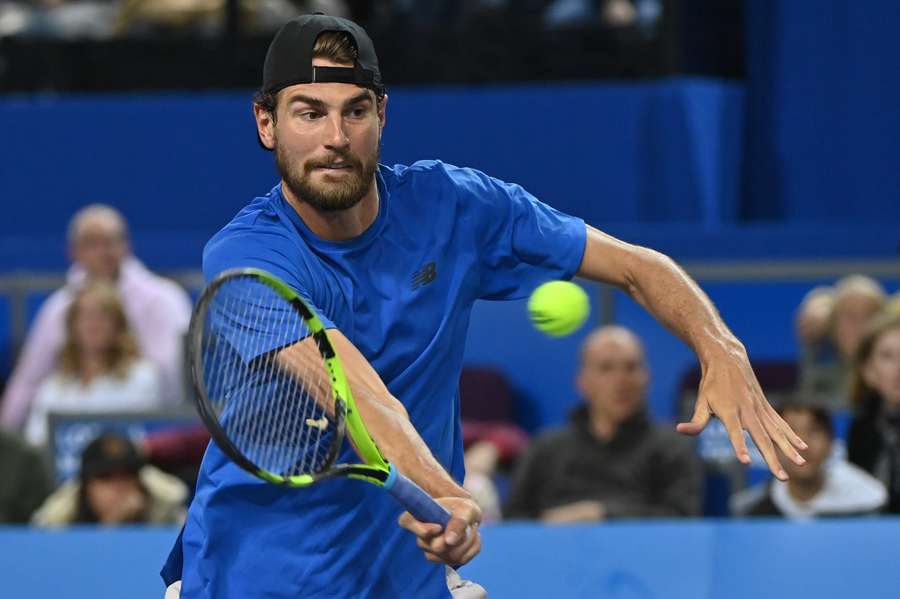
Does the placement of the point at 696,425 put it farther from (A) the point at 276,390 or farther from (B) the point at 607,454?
(B) the point at 607,454

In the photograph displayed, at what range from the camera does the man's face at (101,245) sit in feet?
26.1

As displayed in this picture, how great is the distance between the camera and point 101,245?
796 cm

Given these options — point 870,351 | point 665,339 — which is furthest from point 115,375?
point 870,351

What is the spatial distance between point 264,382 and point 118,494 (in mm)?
3211

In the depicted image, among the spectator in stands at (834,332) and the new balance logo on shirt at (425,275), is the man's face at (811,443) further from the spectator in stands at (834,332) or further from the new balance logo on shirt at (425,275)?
the new balance logo on shirt at (425,275)

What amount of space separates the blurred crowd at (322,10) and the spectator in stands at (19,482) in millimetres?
3445

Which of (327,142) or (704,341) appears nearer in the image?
(327,142)

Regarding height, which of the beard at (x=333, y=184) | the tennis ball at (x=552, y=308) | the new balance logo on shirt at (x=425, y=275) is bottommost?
the tennis ball at (x=552, y=308)

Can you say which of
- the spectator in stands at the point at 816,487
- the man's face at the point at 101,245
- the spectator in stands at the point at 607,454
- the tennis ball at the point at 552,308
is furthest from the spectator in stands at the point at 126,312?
the tennis ball at the point at 552,308

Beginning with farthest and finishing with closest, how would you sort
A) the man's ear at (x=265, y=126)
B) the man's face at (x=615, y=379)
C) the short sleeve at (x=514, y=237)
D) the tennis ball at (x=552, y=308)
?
the man's face at (x=615, y=379) < the tennis ball at (x=552, y=308) < the short sleeve at (x=514, y=237) < the man's ear at (x=265, y=126)

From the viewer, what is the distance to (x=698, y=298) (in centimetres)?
334

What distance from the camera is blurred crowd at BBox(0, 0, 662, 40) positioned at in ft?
30.1

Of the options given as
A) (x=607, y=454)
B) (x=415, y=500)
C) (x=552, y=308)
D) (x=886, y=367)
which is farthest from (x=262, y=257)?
(x=886, y=367)

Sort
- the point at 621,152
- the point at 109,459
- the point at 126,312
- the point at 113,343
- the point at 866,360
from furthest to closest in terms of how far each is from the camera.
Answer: the point at 621,152, the point at 126,312, the point at 113,343, the point at 866,360, the point at 109,459
